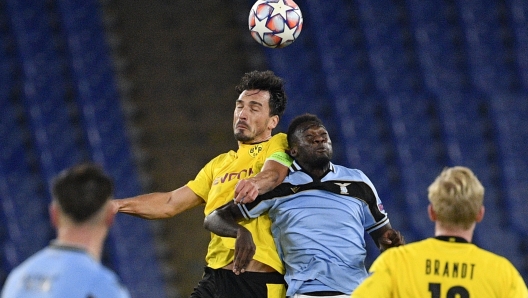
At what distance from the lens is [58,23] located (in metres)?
11.4

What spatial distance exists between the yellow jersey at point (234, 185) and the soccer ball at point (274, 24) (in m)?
0.73

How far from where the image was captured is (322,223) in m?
5.14

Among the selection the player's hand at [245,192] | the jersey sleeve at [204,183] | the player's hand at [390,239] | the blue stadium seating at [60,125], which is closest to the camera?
the player's hand at [245,192]

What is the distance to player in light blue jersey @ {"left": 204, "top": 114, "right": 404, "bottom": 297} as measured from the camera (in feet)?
16.6

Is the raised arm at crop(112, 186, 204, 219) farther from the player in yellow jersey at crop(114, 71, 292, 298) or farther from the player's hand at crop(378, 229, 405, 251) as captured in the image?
the player's hand at crop(378, 229, 405, 251)

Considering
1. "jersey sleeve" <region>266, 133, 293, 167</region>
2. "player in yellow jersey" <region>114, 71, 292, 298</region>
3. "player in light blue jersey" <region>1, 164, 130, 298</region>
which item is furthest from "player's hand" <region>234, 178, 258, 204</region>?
"player in light blue jersey" <region>1, 164, 130, 298</region>

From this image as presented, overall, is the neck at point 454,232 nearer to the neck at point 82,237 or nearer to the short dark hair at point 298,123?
the neck at point 82,237

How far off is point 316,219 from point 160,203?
118cm

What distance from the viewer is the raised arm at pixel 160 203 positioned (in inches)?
227

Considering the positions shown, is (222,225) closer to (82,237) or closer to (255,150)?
(255,150)

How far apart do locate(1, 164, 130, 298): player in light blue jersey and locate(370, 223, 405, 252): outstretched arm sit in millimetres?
2324

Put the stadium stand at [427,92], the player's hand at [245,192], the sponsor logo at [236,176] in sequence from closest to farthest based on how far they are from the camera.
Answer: the player's hand at [245,192], the sponsor logo at [236,176], the stadium stand at [427,92]

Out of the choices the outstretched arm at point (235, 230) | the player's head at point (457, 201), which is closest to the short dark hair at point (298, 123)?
the outstretched arm at point (235, 230)

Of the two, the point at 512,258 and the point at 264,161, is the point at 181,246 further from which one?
the point at 264,161
